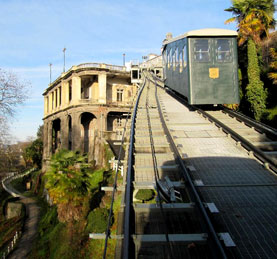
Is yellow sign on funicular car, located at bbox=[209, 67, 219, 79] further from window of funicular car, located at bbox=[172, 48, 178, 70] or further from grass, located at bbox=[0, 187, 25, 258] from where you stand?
grass, located at bbox=[0, 187, 25, 258]

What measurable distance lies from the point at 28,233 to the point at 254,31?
25647 mm

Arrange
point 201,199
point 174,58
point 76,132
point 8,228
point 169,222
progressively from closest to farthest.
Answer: point 169,222, point 201,199, point 174,58, point 8,228, point 76,132

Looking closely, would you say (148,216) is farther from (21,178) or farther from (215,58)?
(21,178)

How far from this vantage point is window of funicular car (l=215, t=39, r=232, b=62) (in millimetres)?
12531

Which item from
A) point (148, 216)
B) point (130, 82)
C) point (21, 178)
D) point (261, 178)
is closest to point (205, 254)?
point (148, 216)

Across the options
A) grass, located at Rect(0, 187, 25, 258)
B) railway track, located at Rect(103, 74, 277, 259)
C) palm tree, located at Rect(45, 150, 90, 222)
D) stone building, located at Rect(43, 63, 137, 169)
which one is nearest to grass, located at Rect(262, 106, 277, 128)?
railway track, located at Rect(103, 74, 277, 259)

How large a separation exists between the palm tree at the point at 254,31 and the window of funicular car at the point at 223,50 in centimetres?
838

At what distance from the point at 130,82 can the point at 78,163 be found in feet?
95.9

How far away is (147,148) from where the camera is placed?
8664mm

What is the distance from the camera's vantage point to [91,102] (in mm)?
36250

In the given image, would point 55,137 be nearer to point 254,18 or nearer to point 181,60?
point 254,18

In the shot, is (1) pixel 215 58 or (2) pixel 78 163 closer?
(1) pixel 215 58

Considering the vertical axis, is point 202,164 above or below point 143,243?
above

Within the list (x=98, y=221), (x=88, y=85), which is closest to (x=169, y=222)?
(x=98, y=221)
